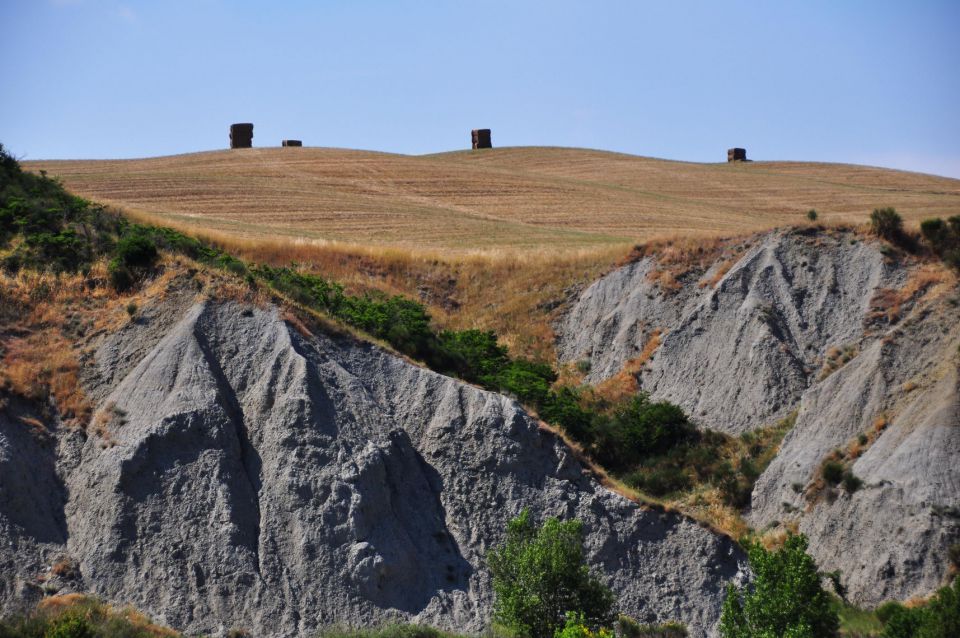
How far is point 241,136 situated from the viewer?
10312cm

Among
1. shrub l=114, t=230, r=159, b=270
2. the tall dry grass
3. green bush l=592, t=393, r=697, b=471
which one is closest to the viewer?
shrub l=114, t=230, r=159, b=270

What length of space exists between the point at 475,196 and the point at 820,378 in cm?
Result: 4108

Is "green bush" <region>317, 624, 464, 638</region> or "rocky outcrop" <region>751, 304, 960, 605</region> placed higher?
"rocky outcrop" <region>751, 304, 960, 605</region>

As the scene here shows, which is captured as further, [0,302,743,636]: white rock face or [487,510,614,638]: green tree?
[0,302,743,636]: white rock face

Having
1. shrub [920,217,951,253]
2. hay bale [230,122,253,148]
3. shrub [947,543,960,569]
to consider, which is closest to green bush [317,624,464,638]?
shrub [947,543,960,569]

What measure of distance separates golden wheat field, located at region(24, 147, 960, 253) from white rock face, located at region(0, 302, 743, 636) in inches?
904

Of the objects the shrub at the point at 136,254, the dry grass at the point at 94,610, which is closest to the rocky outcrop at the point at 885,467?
the dry grass at the point at 94,610

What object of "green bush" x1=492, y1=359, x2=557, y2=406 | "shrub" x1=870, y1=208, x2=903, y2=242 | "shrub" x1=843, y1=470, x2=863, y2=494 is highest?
"shrub" x1=870, y1=208, x2=903, y2=242

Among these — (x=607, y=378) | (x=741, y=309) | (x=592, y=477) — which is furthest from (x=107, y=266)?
(x=741, y=309)

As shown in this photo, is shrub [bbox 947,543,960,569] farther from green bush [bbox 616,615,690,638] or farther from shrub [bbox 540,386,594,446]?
shrub [bbox 540,386,594,446]

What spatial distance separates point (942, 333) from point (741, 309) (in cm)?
907

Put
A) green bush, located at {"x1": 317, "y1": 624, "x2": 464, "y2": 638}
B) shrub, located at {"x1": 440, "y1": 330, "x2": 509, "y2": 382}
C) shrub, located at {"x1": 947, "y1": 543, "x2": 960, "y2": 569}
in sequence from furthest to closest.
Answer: shrub, located at {"x1": 440, "y1": 330, "x2": 509, "y2": 382} < shrub, located at {"x1": 947, "y1": 543, "x2": 960, "y2": 569} < green bush, located at {"x1": 317, "y1": 624, "x2": 464, "y2": 638}

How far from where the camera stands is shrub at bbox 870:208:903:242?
Result: 1848 inches

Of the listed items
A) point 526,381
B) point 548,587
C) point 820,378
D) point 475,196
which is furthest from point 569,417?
point 475,196
